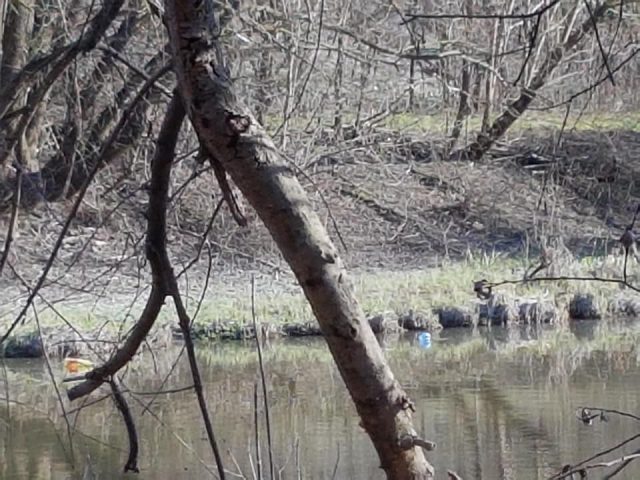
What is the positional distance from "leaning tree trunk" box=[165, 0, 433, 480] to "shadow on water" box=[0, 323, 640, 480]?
495cm

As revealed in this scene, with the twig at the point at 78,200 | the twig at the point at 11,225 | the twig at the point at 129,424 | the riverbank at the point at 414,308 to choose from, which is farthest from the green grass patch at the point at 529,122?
the twig at the point at 78,200

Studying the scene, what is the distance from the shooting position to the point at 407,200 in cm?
1859

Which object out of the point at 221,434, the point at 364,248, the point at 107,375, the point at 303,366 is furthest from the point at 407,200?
the point at 107,375

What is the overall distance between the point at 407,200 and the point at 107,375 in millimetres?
15900

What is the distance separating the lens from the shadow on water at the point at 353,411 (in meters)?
8.31

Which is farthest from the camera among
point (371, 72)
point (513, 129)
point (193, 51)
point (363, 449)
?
point (513, 129)

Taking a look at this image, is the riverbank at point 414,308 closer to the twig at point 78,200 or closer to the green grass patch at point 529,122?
the green grass patch at point 529,122

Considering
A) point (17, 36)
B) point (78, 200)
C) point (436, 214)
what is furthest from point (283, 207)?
point (436, 214)

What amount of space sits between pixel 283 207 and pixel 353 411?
766 centimetres

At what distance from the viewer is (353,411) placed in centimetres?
974

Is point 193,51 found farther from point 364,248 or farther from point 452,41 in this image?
point 364,248

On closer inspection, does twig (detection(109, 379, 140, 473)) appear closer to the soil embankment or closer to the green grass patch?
the soil embankment

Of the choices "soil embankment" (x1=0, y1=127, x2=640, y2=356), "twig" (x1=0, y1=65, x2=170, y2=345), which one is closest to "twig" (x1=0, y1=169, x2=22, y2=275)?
"twig" (x1=0, y1=65, x2=170, y2=345)

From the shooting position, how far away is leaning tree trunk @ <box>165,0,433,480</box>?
2195 mm
